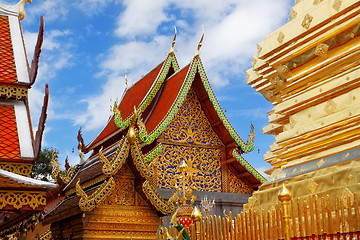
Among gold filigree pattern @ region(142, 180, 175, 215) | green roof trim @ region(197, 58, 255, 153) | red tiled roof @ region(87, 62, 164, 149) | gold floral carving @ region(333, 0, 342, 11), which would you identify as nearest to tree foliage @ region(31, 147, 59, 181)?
red tiled roof @ region(87, 62, 164, 149)

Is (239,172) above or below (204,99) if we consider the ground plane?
below

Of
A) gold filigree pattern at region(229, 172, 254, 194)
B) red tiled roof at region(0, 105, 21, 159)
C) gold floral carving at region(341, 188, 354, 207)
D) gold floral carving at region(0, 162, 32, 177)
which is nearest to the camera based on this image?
gold floral carving at region(341, 188, 354, 207)

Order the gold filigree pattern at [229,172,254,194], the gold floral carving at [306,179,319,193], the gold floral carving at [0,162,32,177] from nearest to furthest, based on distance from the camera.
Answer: the gold floral carving at [306,179,319,193] → the gold floral carving at [0,162,32,177] → the gold filigree pattern at [229,172,254,194]

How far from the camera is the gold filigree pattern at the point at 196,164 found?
1188 cm

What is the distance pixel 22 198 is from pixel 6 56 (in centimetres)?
287

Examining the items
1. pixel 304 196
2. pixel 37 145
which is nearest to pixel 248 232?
pixel 304 196

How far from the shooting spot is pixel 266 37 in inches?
186

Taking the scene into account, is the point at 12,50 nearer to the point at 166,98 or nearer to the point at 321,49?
the point at 321,49

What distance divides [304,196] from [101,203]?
12.8 ft

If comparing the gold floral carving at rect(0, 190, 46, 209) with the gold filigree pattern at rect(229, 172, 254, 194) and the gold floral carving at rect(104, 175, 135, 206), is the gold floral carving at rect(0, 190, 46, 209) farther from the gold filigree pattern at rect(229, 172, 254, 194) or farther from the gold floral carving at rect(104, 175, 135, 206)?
the gold filigree pattern at rect(229, 172, 254, 194)

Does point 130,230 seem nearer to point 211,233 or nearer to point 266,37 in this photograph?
point 211,233

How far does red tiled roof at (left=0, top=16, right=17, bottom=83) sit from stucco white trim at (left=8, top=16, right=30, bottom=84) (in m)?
0.05

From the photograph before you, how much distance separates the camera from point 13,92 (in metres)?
6.14

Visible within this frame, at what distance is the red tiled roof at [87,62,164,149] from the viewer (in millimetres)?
13962
